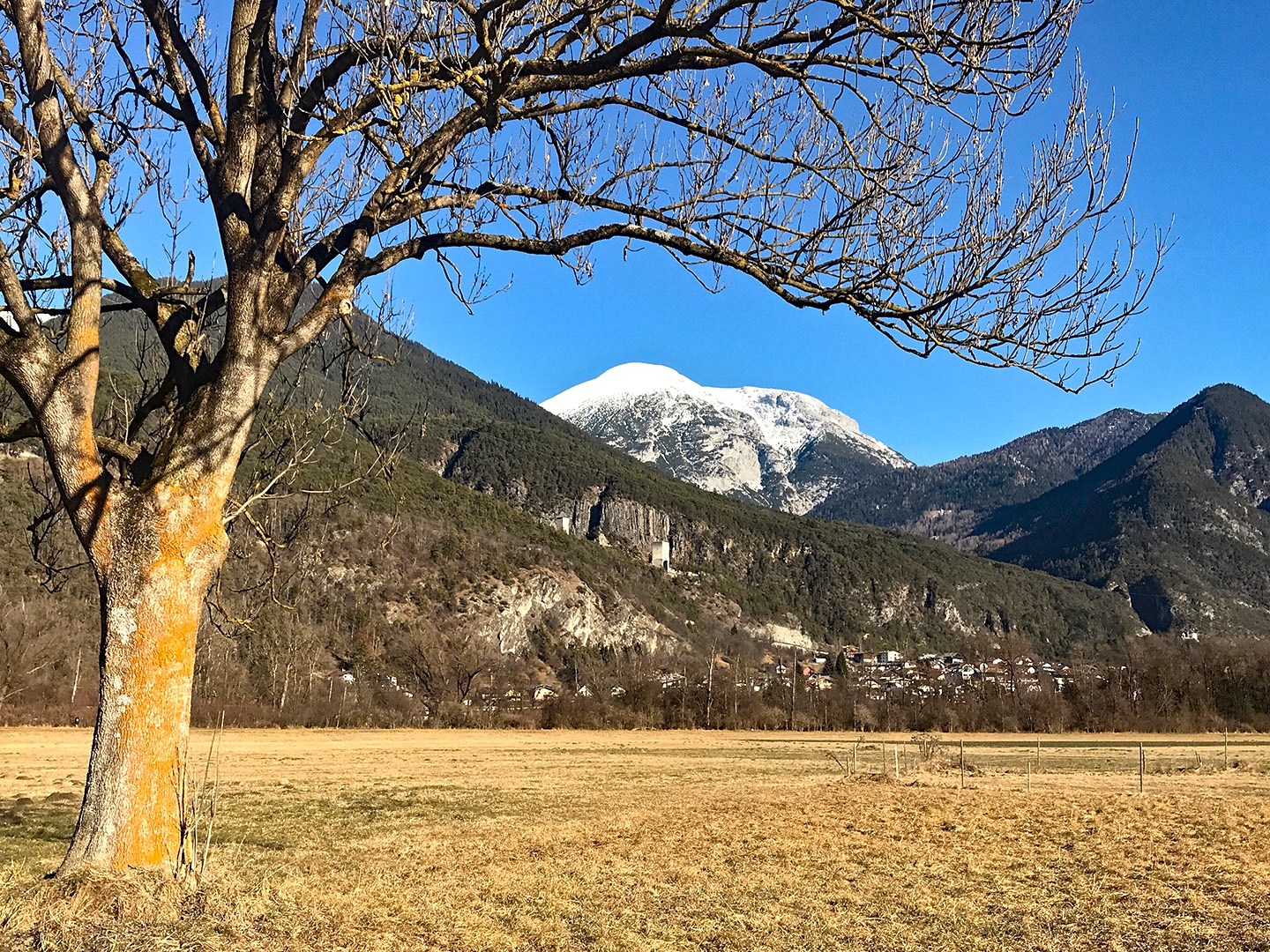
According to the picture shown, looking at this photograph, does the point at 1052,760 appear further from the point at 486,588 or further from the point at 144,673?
the point at 486,588

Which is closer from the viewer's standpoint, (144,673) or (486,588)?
(144,673)

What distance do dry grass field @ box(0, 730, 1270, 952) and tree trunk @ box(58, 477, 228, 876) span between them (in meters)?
0.52

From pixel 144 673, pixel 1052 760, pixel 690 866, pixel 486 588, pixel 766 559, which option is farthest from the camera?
pixel 766 559

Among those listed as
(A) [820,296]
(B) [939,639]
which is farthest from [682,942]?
(B) [939,639]

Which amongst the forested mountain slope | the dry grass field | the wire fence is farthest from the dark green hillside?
the dry grass field

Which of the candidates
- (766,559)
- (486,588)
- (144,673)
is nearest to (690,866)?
(144,673)

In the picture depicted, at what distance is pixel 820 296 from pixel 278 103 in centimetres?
414

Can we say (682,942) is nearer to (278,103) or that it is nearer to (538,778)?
(278,103)

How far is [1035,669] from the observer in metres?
88.9

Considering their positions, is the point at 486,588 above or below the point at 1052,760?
above

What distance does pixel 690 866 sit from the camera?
402 inches

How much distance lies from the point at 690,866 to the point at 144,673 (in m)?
6.43

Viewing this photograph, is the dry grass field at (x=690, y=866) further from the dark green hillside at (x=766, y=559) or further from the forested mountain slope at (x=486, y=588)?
the dark green hillside at (x=766, y=559)

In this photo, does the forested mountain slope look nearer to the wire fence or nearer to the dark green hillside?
the dark green hillside
